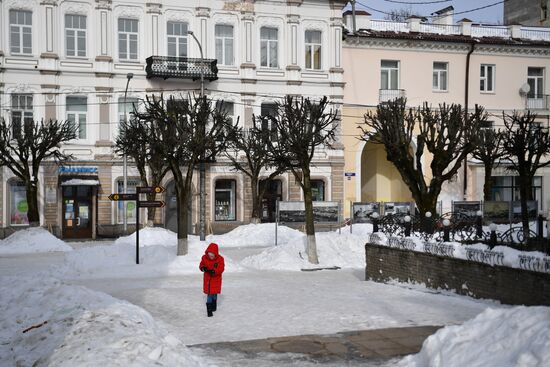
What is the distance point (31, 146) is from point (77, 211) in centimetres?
610

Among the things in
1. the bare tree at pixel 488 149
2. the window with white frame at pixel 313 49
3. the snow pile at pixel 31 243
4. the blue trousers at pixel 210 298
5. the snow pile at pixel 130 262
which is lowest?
the snow pile at pixel 31 243

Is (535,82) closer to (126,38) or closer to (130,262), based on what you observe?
(126,38)

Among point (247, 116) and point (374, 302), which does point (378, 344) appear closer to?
point (374, 302)

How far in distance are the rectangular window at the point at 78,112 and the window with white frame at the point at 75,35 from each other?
7.74ft

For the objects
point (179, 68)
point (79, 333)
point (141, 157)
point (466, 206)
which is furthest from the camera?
point (179, 68)

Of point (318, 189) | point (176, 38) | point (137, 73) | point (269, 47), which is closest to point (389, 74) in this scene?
point (269, 47)

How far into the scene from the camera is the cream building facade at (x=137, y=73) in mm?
34875

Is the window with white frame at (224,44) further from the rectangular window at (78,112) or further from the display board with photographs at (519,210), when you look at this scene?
the display board with photographs at (519,210)

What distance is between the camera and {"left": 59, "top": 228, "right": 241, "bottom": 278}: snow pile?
2000 cm

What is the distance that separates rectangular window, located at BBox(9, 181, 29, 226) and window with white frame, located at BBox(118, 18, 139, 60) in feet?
27.8

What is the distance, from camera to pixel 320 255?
2255cm

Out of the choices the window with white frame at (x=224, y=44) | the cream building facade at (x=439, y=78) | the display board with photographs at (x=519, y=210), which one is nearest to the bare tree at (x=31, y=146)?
the window with white frame at (x=224, y=44)

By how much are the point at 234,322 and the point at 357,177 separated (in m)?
28.0

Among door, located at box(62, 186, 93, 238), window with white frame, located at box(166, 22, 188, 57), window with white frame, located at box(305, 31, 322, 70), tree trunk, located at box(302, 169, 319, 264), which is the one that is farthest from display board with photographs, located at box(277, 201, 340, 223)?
window with white frame, located at box(166, 22, 188, 57)
